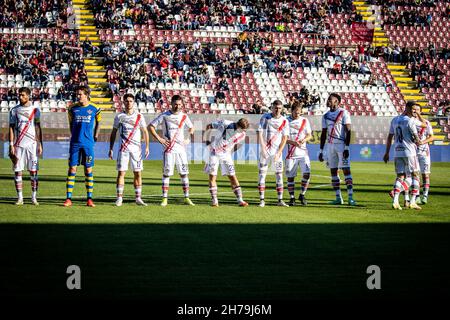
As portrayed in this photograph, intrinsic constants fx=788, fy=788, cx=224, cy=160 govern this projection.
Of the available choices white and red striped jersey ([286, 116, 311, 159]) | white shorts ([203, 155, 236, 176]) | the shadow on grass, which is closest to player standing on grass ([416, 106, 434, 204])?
white and red striped jersey ([286, 116, 311, 159])

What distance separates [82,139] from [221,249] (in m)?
6.06

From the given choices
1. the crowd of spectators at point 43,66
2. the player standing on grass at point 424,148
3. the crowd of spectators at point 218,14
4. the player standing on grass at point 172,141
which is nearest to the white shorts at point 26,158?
the player standing on grass at point 172,141

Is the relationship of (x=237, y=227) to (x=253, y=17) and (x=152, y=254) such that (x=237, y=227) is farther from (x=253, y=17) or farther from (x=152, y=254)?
(x=253, y=17)

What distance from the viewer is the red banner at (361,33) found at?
5581 cm

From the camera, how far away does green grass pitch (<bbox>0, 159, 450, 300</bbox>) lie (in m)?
7.93

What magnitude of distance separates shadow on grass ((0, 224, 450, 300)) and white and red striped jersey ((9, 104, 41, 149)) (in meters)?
3.91

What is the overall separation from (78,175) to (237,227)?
14.7 metres

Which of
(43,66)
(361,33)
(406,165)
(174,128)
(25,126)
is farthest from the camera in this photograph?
(361,33)

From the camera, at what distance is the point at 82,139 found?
15617mm

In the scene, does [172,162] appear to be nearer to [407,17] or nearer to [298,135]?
[298,135]

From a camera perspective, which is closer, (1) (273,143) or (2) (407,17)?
(1) (273,143)

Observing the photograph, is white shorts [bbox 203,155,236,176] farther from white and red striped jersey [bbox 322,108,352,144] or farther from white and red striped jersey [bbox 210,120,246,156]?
white and red striped jersey [bbox 322,108,352,144]

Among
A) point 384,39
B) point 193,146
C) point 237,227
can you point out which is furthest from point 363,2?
point 237,227

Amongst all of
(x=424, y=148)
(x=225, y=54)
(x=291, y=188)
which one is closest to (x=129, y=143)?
(x=291, y=188)
